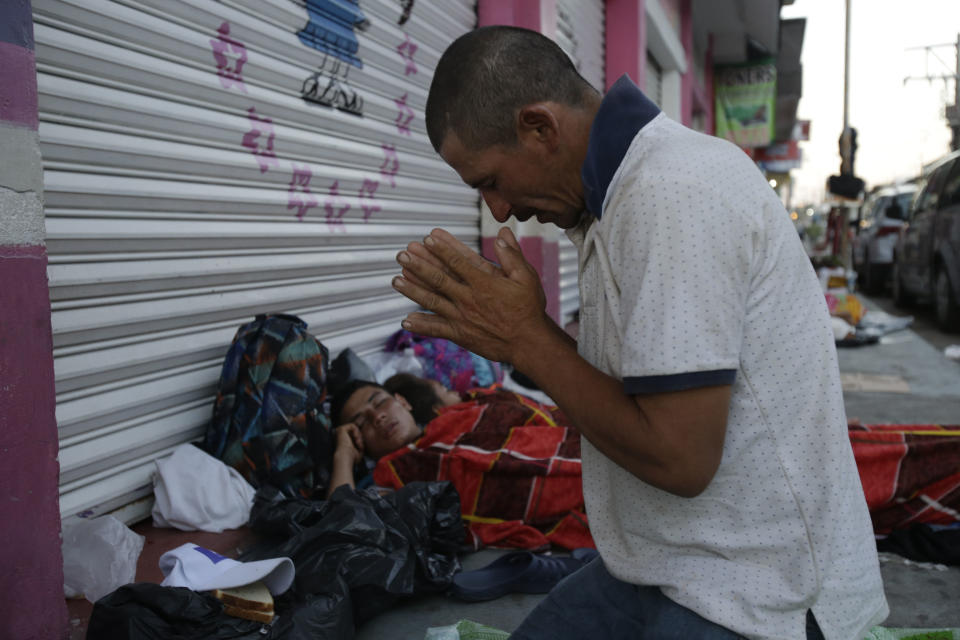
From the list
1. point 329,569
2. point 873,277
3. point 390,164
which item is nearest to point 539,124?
point 329,569

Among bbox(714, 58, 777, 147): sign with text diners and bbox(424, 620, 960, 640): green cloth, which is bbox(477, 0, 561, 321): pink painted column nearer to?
bbox(424, 620, 960, 640): green cloth

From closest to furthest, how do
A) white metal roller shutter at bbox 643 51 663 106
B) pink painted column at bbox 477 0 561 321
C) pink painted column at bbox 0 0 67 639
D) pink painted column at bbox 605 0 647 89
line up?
pink painted column at bbox 0 0 67 639 → pink painted column at bbox 477 0 561 321 → pink painted column at bbox 605 0 647 89 → white metal roller shutter at bbox 643 51 663 106

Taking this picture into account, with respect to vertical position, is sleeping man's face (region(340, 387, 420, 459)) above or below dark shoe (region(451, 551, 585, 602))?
above

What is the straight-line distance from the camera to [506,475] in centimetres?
337

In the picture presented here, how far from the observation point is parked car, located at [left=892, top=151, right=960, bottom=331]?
9.09 metres

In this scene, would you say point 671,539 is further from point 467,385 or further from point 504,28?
point 467,385

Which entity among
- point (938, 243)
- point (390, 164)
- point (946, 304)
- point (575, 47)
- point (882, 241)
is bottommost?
point (946, 304)

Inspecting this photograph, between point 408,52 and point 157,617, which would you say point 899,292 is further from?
point 157,617

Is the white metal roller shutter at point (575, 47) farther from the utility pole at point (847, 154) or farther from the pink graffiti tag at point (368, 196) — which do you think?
the utility pole at point (847, 154)

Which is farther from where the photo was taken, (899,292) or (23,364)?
(899,292)

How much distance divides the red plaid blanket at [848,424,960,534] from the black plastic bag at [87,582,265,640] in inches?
94.1

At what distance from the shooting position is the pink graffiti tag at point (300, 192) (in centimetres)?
411

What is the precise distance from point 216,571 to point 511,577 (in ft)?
3.38

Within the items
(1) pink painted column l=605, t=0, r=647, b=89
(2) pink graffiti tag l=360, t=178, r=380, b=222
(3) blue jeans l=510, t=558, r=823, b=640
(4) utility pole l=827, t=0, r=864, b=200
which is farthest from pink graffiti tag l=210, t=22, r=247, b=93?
(4) utility pole l=827, t=0, r=864, b=200
